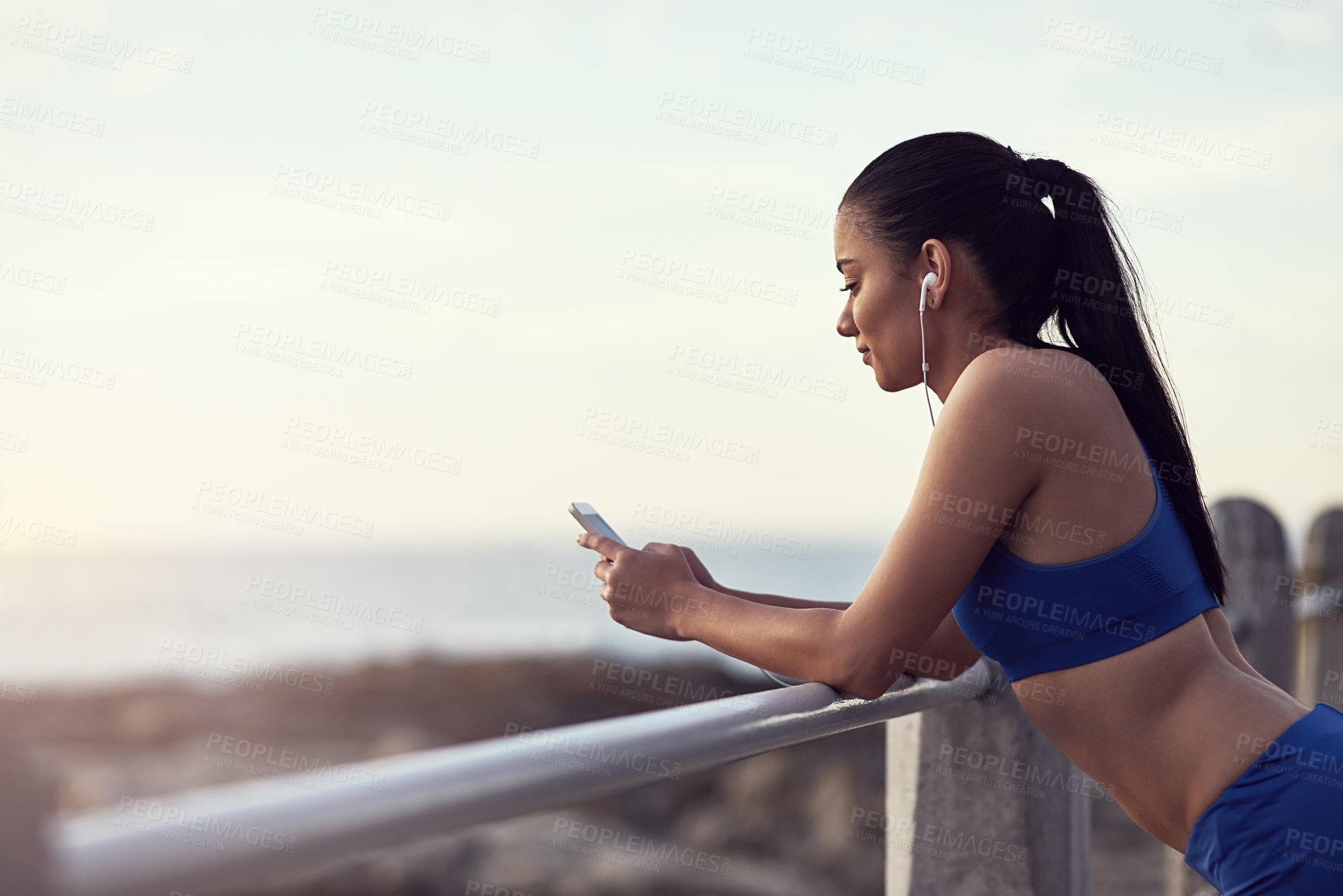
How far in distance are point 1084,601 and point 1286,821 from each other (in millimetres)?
381

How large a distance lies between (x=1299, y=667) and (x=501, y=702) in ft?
34.2

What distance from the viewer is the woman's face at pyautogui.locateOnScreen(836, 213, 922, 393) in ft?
5.88

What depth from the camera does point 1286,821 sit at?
143cm

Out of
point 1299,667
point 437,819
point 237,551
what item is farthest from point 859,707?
point 237,551

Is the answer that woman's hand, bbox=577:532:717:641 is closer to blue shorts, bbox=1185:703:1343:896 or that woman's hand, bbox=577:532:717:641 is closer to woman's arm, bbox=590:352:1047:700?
woman's arm, bbox=590:352:1047:700

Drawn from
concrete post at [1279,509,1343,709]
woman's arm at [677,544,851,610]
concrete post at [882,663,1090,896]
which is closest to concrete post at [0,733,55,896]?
woman's arm at [677,544,851,610]

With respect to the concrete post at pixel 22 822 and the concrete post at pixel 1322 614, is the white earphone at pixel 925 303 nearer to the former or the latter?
the concrete post at pixel 22 822

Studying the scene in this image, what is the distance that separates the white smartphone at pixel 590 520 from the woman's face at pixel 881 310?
1.79ft

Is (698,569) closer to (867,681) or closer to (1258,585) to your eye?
(867,681)

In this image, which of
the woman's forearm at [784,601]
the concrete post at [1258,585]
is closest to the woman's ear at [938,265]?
the woman's forearm at [784,601]

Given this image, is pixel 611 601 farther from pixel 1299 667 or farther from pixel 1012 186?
pixel 1299 667

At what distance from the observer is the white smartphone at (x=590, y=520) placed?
1820 mm

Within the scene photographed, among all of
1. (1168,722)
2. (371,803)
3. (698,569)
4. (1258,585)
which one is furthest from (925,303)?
(1258,585)

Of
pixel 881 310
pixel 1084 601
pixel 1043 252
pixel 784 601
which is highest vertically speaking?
pixel 1043 252
